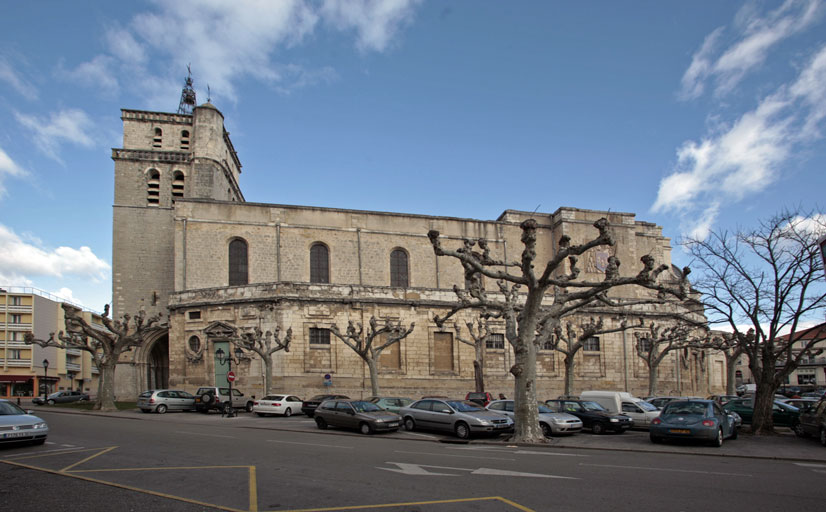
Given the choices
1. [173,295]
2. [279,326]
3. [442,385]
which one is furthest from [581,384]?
[173,295]

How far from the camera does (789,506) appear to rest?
25.1ft

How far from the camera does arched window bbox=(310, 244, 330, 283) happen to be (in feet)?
135

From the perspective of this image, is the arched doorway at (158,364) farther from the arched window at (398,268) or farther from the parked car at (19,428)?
the parked car at (19,428)

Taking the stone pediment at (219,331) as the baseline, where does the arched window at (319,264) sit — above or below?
above

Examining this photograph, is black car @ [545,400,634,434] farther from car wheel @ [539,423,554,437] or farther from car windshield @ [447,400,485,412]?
car windshield @ [447,400,485,412]

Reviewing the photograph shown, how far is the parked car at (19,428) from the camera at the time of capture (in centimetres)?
1284

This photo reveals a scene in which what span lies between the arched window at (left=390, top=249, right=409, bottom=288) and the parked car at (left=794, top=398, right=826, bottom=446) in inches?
1127

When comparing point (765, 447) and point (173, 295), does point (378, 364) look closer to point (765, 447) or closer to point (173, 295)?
point (173, 295)

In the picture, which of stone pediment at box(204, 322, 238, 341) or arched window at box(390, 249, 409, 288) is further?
arched window at box(390, 249, 409, 288)

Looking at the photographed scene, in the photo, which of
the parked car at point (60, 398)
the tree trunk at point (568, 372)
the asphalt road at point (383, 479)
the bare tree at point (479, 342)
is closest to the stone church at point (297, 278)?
the bare tree at point (479, 342)

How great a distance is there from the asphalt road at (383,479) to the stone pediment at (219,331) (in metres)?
18.6

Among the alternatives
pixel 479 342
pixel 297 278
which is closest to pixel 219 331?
pixel 297 278

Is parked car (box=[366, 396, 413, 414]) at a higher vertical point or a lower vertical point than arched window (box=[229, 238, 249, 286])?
lower

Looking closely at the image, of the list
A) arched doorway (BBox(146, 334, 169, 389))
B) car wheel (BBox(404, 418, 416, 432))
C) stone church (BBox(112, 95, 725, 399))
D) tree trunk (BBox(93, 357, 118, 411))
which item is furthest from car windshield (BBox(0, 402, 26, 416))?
arched doorway (BBox(146, 334, 169, 389))
